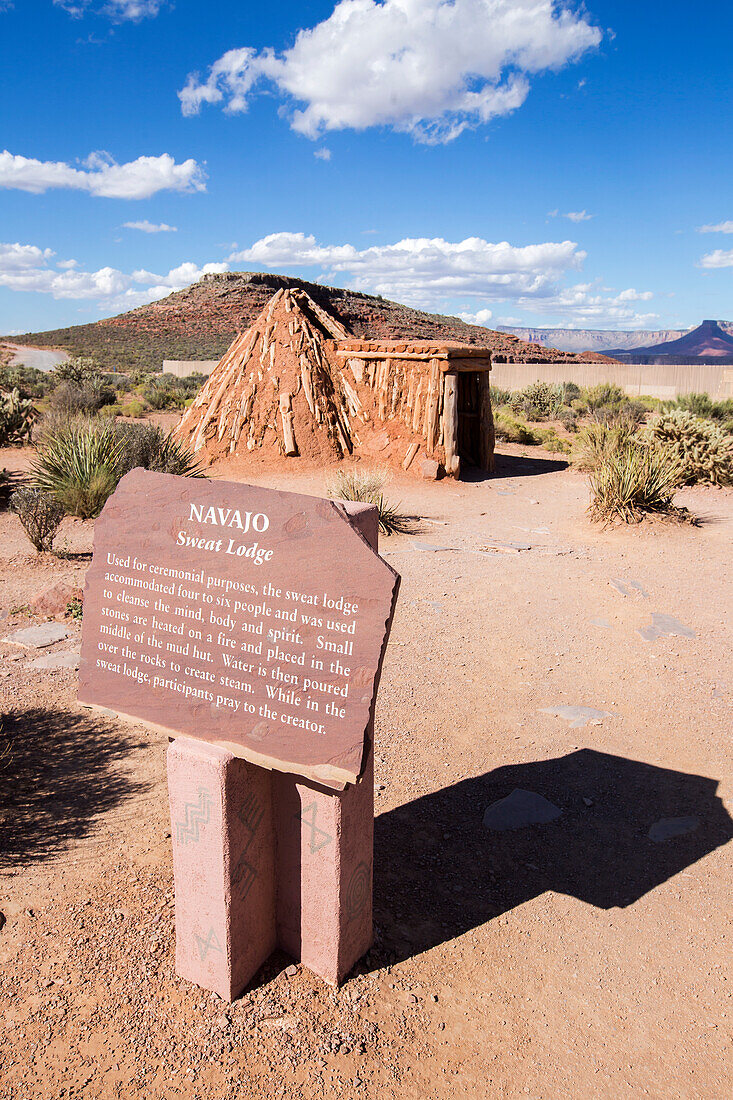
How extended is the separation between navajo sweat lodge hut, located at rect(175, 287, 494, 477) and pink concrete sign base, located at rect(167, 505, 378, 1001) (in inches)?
400

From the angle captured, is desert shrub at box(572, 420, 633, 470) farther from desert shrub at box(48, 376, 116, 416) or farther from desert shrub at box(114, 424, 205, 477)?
desert shrub at box(48, 376, 116, 416)

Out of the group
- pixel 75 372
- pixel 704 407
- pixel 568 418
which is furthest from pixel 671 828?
pixel 75 372

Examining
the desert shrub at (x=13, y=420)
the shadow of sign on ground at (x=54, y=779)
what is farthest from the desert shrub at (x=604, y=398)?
the shadow of sign on ground at (x=54, y=779)

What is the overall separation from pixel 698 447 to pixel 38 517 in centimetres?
983

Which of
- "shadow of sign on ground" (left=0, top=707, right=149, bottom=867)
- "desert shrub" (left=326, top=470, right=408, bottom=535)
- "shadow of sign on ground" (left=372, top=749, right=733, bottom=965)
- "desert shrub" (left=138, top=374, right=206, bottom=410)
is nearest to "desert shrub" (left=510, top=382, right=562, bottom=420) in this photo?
"desert shrub" (left=138, top=374, right=206, bottom=410)

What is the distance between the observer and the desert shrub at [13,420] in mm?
13398

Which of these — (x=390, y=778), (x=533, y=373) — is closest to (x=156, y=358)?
(x=533, y=373)

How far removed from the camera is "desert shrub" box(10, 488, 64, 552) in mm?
7437

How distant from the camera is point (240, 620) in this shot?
240 cm

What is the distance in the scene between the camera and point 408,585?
7020 mm

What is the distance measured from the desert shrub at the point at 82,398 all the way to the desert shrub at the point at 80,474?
8.29m

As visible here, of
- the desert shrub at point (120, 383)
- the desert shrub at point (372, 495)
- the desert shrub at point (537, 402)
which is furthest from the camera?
the desert shrub at point (120, 383)

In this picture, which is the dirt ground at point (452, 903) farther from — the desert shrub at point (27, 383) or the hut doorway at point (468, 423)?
the desert shrub at point (27, 383)

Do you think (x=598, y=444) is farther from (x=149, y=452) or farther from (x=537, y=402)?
(x=537, y=402)
